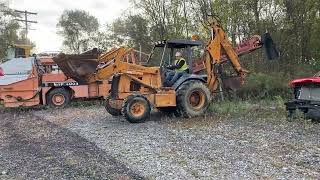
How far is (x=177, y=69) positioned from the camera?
12.8 metres

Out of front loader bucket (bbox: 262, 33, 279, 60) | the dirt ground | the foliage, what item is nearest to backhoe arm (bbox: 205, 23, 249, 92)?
front loader bucket (bbox: 262, 33, 279, 60)

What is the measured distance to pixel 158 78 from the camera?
40.7 ft

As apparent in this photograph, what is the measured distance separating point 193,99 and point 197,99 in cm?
13

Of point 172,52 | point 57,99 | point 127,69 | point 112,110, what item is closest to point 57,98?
point 57,99

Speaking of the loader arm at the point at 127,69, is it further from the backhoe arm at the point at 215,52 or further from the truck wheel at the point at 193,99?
the backhoe arm at the point at 215,52

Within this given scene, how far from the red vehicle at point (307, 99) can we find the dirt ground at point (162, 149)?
339 millimetres

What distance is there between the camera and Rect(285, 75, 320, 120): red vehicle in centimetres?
1086

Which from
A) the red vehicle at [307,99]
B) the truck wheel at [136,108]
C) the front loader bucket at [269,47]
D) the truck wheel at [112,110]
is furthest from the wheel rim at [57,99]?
the red vehicle at [307,99]

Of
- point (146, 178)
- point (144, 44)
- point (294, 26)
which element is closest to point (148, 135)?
point (146, 178)

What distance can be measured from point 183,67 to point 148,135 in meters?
3.43

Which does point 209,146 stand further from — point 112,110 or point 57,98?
point 57,98

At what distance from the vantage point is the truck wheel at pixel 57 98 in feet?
54.4

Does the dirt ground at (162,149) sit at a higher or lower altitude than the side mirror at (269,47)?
lower

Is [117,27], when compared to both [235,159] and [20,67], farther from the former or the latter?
[235,159]
